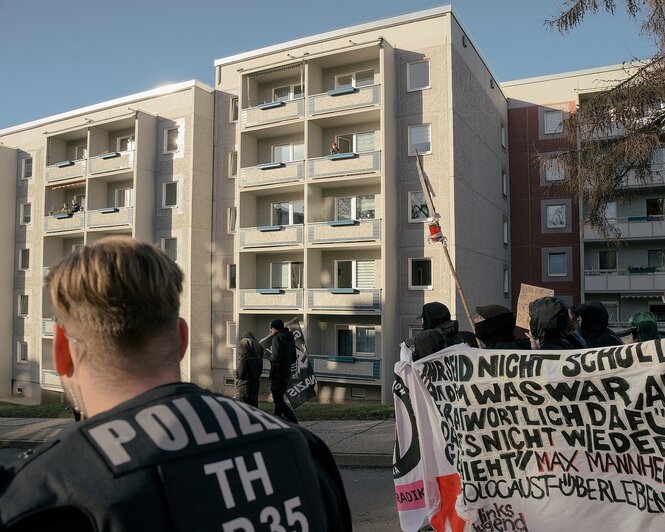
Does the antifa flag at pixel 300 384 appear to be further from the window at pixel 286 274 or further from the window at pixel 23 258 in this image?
the window at pixel 23 258

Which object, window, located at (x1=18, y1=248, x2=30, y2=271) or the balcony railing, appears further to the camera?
window, located at (x1=18, y1=248, x2=30, y2=271)

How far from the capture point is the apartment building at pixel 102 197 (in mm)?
25188

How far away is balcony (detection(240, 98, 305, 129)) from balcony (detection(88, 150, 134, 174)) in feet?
20.0

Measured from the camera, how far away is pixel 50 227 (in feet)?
94.8

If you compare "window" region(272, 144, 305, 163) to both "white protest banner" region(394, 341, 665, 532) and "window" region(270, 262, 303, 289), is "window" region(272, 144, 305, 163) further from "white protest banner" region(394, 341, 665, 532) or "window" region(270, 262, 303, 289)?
"white protest banner" region(394, 341, 665, 532)

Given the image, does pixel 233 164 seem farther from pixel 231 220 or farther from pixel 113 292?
pixel 113 292

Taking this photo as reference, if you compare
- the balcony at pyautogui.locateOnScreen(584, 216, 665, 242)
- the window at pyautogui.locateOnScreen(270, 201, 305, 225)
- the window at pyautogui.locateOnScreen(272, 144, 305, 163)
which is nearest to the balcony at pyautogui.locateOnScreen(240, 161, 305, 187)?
the window at pyautogui.locateOnScreen(272, 144, 305, 163)

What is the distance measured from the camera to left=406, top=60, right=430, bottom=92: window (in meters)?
21.6

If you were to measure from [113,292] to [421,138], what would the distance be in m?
21.3

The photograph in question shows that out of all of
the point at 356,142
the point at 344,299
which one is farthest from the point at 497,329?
the point at 356,142

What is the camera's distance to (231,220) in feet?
83.8

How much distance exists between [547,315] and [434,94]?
18.5 meters

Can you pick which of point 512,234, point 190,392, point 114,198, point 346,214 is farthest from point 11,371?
point 190,392

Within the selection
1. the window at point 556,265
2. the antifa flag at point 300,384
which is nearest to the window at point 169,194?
the antifa flag at point 300,384
